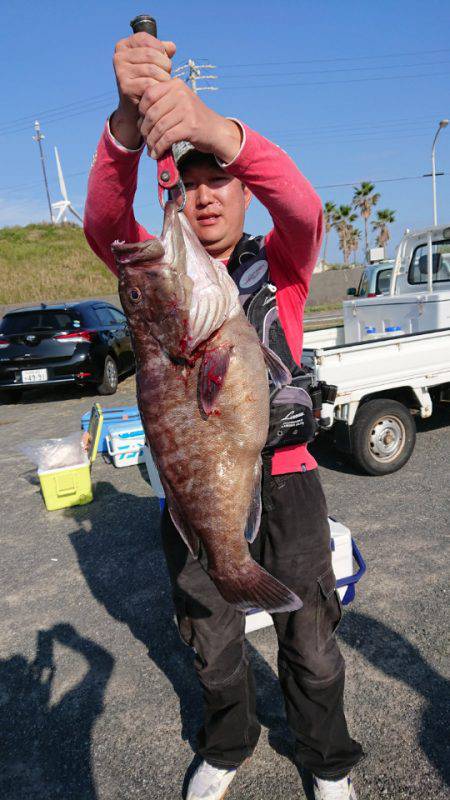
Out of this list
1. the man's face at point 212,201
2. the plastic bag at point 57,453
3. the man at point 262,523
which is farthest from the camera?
the plastic bag at point 57,453

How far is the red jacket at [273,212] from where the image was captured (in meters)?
1.63

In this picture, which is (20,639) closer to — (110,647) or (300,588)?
(110,647)

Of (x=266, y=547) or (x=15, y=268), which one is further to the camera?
(x=15, y=268)

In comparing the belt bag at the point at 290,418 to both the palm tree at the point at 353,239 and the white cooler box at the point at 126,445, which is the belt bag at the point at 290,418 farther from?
the palm tree at the point at 353,239

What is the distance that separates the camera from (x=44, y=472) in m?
5.30

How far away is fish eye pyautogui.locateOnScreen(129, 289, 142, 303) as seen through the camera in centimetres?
158

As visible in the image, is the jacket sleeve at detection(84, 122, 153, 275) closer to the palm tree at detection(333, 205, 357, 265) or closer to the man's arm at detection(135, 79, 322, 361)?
the man's arm at detection(135, 79, 322, 361)

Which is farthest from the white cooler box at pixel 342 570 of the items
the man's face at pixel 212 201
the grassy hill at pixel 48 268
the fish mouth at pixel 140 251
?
the grassy hill at pixel 48 268

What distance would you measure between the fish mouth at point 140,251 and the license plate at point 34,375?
9.41 metres

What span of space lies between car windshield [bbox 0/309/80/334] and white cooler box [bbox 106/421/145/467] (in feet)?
15.6

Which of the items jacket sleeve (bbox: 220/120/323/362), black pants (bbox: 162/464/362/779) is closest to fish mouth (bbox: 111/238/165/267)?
jacket sleeve (bbox: 220/120/323/362)

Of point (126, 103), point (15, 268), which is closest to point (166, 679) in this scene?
point (126, 103)

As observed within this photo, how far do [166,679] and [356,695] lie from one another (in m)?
1.04

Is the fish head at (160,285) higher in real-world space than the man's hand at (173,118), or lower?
lower
